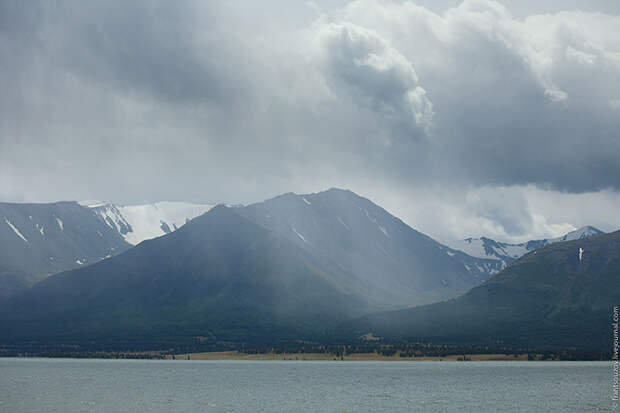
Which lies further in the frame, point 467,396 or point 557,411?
point 467,396

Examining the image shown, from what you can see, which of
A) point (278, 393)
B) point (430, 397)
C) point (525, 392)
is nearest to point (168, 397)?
point (278, 393)

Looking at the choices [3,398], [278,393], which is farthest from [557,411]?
[3,398]

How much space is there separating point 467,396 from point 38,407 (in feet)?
327

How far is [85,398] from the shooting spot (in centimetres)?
17775

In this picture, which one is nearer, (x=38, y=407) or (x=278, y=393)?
(x=38, y=407)

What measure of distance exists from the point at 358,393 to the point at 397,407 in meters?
38.5

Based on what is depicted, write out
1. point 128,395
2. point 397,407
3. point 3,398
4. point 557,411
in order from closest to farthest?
point 557,411
point 397,407
point 3,398
point 128,395

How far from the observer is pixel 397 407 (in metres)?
159

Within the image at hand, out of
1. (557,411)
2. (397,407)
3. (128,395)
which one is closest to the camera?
(557,411)

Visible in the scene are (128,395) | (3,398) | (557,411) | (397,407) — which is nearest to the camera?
(557,411)

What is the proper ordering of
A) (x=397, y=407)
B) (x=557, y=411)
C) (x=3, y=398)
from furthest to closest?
1. (x=3, y=398)
2. (x=397, y=407)
3. (x=557, y=411)

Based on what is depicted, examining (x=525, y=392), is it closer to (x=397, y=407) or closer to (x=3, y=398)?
(x=397, y=407)

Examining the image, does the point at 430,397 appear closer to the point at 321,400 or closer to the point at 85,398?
the point at 321,400

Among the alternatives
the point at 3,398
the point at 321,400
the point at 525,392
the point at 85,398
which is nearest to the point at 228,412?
the point at 321,400
